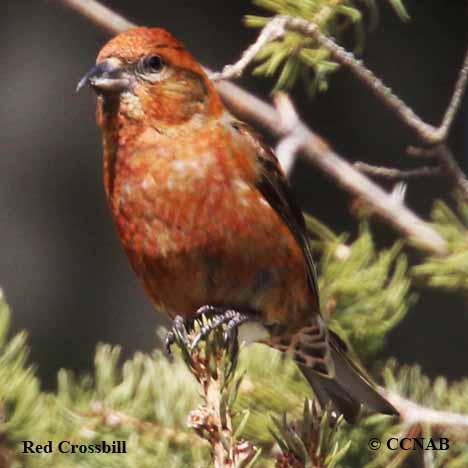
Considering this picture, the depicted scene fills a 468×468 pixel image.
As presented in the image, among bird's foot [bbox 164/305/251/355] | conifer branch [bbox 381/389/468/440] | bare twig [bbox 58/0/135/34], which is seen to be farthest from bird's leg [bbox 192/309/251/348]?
bare twig [bbox 58/0/135/34]

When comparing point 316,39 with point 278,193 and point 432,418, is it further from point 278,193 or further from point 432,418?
point 432,418

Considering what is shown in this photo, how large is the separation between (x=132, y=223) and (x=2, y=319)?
11.2 inches

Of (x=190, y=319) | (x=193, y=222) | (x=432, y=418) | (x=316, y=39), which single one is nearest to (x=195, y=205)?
(x=193, y=222)

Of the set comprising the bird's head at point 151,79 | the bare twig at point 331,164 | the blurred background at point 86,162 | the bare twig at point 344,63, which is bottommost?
the blurred background at point 86,162

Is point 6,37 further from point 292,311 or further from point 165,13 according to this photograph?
point 292,311

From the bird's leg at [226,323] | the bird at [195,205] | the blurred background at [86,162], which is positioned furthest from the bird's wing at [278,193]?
the blurred background at [86,162]

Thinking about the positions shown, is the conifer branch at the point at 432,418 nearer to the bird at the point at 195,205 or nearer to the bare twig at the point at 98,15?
the bird at the point at 195,205

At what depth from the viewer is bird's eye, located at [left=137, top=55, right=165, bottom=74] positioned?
1.59 metres

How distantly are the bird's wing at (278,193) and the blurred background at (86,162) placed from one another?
2.84 feet

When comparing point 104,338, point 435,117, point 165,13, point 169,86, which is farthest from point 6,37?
point 169,86

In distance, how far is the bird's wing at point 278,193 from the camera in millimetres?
1710

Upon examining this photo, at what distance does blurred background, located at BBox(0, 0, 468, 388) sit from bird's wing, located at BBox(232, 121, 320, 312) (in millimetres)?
866

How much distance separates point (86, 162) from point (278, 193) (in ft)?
3.78

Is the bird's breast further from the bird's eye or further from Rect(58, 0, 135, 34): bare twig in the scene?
Rect(58, 0, 135, 34): bare twig
